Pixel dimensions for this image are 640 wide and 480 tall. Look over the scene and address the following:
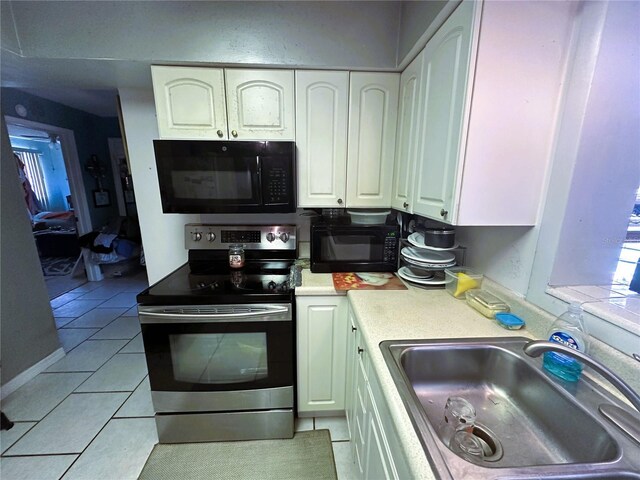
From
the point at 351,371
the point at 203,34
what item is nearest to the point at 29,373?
the point at 351,371

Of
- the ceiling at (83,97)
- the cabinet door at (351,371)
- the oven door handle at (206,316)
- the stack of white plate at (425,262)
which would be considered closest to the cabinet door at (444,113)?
the stack of white plate at (425,262)

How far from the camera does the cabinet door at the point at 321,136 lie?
150 cm

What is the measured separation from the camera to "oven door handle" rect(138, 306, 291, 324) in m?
1.28

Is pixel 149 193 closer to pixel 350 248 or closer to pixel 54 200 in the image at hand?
pixel 350 248

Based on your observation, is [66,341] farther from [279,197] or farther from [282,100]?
[282,100]

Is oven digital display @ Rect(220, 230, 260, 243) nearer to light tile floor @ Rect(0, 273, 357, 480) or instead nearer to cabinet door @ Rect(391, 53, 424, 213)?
cabinet door @ Rect(391, 53, 424, 213)

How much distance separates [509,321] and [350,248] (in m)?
0.84

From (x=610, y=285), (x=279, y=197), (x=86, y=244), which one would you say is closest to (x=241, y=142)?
(x=279, y=197)

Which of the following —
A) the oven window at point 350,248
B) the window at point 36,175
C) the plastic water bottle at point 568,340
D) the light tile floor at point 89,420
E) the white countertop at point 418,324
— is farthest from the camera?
the window at point 36,175

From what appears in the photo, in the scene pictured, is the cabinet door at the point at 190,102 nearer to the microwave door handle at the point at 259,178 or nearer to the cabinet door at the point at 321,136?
the microwave door handle at the point at 259,178

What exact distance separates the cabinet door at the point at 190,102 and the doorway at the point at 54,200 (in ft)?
Result: 4.85

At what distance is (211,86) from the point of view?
147 centimetres

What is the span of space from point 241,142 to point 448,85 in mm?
1014

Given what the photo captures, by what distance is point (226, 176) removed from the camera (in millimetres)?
1482
